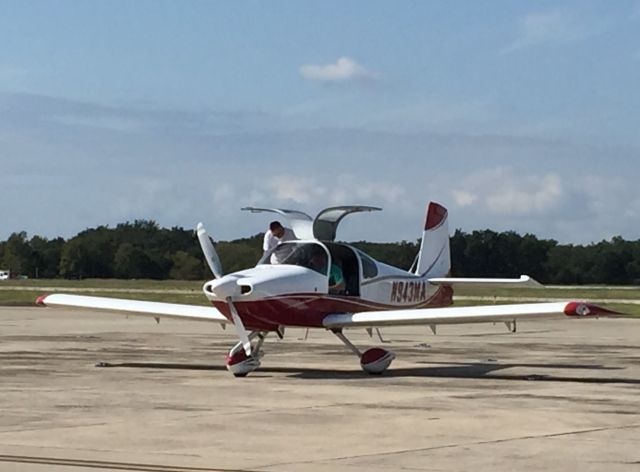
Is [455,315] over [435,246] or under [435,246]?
under

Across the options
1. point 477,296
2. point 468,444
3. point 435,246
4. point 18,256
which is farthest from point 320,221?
point 18,256

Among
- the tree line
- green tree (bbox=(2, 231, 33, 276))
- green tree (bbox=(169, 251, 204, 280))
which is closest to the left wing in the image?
the tree line

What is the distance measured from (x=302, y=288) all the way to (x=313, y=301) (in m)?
0.31

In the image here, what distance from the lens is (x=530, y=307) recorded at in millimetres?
16500

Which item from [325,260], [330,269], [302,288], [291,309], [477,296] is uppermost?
[325,260]

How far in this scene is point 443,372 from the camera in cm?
1766

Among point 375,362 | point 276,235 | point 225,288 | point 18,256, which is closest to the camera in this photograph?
point 225,288

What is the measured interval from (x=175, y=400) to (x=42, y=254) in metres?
107

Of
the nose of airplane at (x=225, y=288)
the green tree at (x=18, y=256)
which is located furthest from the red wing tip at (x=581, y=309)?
the green tree at (x=18, y=256)

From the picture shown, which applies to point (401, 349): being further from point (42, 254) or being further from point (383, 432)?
point (42, 254)

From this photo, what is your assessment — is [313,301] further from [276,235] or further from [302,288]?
[276,235]

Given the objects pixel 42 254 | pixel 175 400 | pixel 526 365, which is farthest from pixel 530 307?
pixel 42 254

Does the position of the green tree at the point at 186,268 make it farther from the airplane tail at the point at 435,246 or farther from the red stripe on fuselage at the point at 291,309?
the red stripe on fuselage at the point at 291,309

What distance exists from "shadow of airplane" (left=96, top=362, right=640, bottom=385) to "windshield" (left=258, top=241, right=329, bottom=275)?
4.78 feet
